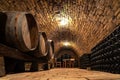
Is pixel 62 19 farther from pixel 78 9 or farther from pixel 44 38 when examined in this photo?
pixel 44 38

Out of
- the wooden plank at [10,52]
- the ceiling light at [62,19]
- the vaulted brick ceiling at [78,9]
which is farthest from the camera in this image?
the ceiling light at [62,19]

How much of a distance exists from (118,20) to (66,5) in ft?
6.68

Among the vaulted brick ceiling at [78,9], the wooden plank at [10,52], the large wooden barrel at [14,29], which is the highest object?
the vaulted brick ceiling at [78,9]

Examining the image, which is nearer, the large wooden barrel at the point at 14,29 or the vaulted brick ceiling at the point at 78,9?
the large wooden barrel at the point at 14,29

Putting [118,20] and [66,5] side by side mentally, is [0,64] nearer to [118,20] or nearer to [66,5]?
[118,20]

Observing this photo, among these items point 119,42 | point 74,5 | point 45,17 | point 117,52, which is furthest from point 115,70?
point 45,17

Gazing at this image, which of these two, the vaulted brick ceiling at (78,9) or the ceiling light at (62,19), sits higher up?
the ceiling light at (62,19)

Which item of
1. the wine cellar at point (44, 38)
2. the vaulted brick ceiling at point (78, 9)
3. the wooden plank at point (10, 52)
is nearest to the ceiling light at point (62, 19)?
the wine cellar at point (44, 38)

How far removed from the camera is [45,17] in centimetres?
682

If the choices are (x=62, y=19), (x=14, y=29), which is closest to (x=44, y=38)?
(x=14, y=29)

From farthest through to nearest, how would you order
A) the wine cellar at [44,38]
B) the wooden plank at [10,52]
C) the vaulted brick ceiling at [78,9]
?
1. the vaulted brick ceiling at [78,9]
2. the wine cellar at [44,38]
3. the wooden plank at [10,52]

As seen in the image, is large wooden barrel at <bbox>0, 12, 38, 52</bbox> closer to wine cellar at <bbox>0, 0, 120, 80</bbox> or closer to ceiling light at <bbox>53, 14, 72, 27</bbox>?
wine cellar at <bbox>0, 0, 120, 80</bbox>

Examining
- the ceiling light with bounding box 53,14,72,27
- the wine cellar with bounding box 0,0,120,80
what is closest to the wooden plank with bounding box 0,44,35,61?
the wine cellar with bounding box 0,0,120,80

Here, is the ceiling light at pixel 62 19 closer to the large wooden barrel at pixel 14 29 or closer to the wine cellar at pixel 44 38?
the wine cellar at pixel 44 38
